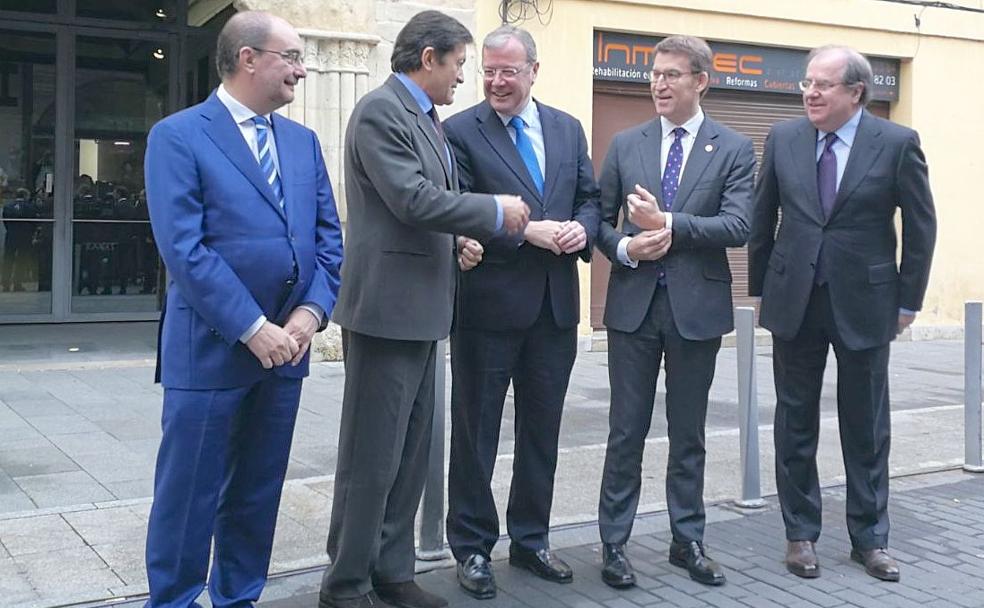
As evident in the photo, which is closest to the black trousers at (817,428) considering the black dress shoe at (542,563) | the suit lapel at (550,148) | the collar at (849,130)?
the collar at (849,130)

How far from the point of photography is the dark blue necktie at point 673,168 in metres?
4.88

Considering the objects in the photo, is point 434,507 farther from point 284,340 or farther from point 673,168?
point 673,168

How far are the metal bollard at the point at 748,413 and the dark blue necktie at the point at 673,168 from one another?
1282 mm

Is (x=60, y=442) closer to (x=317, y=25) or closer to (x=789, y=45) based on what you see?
(x=317, y=25)

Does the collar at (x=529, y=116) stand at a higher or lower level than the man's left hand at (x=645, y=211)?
higher

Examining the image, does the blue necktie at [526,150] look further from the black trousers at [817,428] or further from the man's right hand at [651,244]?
the black trousers at [817,428]

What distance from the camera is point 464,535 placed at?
466cm

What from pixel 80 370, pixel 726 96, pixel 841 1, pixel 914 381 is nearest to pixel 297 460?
pixel 80 370

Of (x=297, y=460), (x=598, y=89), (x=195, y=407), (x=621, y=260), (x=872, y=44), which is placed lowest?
(x=297, y=460)

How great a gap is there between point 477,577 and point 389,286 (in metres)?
1.30

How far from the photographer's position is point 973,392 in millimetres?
7039

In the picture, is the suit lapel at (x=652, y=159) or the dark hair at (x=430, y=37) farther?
the suit lapel at (x=652, y=159)

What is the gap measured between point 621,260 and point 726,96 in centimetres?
989

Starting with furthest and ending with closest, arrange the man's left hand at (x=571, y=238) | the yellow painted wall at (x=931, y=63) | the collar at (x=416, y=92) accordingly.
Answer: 1. the yellow painted wall at (x=931, y=63)
2. the man's left hand at (x=571, y=238)
3. the collar at (x=416, y=92)
